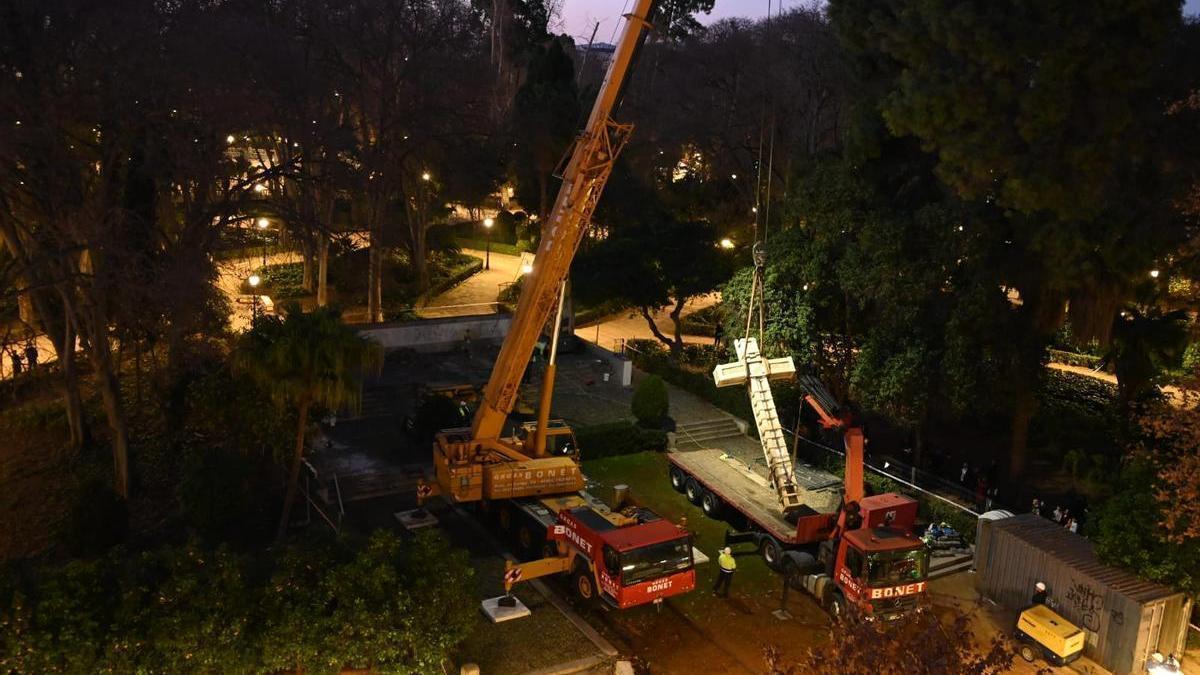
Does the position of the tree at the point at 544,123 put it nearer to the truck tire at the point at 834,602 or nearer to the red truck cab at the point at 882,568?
the truck tire at the point at 834,602

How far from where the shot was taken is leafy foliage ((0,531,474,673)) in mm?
11844

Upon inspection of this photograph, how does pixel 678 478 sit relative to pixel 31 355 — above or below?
below

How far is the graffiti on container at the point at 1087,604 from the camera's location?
17.2 meters

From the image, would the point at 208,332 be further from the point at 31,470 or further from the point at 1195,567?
the point at 1195,567

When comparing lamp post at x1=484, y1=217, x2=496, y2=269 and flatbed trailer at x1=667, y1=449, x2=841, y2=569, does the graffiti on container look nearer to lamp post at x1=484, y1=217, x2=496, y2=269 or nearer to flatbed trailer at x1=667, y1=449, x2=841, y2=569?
flatbed trailer at x1=667, y1=449, x2=841, y2=569

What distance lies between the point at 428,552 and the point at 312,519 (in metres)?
8.80

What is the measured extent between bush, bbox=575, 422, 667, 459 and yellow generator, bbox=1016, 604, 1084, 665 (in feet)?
40.2

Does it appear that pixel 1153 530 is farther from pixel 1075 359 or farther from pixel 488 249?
pixel 488 249

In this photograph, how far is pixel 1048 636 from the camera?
16906mm

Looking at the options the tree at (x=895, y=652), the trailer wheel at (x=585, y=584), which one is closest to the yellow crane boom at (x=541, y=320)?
the trailer wheel at (x=585, y=584)

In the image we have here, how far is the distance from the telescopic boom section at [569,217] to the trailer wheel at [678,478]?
614 centimetres

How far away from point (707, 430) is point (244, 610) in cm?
1889

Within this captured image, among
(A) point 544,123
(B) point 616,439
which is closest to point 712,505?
(B) point 616,439

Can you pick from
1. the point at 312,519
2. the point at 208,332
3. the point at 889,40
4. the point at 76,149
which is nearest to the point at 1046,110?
the point at 889,40
